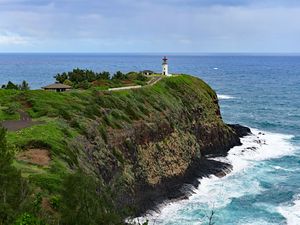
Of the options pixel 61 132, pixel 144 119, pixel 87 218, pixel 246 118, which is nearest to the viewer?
pixel 87 218

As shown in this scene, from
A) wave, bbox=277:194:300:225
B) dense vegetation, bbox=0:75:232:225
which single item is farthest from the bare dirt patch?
wave, bbox=277:194:300:225

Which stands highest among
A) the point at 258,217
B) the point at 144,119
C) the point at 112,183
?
the point at 144,119

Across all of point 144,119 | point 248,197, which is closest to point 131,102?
point 144,119

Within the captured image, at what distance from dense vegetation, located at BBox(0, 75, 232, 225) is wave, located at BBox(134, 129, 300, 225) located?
4.37 metres

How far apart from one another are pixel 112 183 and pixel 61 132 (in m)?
7.03

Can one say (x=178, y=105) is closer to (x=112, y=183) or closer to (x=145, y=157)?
(x=145, y=157)

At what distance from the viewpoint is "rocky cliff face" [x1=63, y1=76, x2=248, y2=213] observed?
4641 cm

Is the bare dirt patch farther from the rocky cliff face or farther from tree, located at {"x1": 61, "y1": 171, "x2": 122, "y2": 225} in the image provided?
tree, located at {"x1": 61, "y1": 171, "x2": 122, "y2": 225}

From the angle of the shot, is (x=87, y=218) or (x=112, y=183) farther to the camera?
(x=112, y=183)

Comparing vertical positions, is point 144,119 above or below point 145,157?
above

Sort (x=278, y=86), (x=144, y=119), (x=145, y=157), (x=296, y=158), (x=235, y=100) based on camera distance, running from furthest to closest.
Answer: (x=278, y=86) < (x=235, y=100) < (x=296, y=158) < (x=144, y=119) < (x=145, y=157)

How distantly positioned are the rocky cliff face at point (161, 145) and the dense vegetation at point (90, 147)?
0.16 m

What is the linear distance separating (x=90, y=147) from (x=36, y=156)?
32.9 ft

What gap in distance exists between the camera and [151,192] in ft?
164
